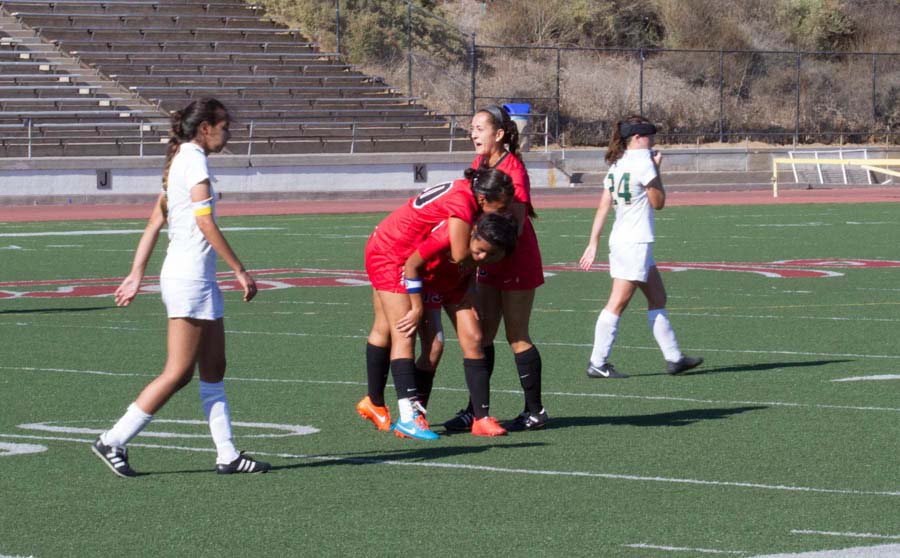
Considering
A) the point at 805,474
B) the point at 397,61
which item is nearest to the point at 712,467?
the point at 805,474

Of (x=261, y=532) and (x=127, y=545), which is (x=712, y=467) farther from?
(x=127, y=545)

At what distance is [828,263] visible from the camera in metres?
21.2

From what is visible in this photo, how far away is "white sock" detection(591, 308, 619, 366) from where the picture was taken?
11.2 meters

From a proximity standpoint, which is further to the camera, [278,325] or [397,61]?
[397,61]

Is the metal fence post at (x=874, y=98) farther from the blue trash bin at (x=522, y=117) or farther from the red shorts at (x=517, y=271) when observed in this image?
the red shorts at (x=517, y=271)

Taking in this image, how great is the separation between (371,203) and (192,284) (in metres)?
32.7

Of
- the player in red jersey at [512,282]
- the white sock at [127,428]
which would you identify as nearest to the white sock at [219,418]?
the white sock at [127,428]

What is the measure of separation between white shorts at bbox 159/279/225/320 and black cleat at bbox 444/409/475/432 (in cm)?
207

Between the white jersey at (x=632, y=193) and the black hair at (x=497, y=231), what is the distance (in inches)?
132

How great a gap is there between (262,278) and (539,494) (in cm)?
1275

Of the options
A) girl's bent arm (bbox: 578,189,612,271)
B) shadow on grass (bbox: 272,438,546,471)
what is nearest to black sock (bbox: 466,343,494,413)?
shadow on grass (bbox: 272,438,546,471)

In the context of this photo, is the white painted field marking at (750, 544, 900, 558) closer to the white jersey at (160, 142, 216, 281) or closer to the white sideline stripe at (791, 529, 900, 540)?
the white sideline stripe at (791, 529, 900, 540)

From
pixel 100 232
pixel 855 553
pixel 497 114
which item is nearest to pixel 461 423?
pixel 497 114

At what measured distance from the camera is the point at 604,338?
36.9ft
